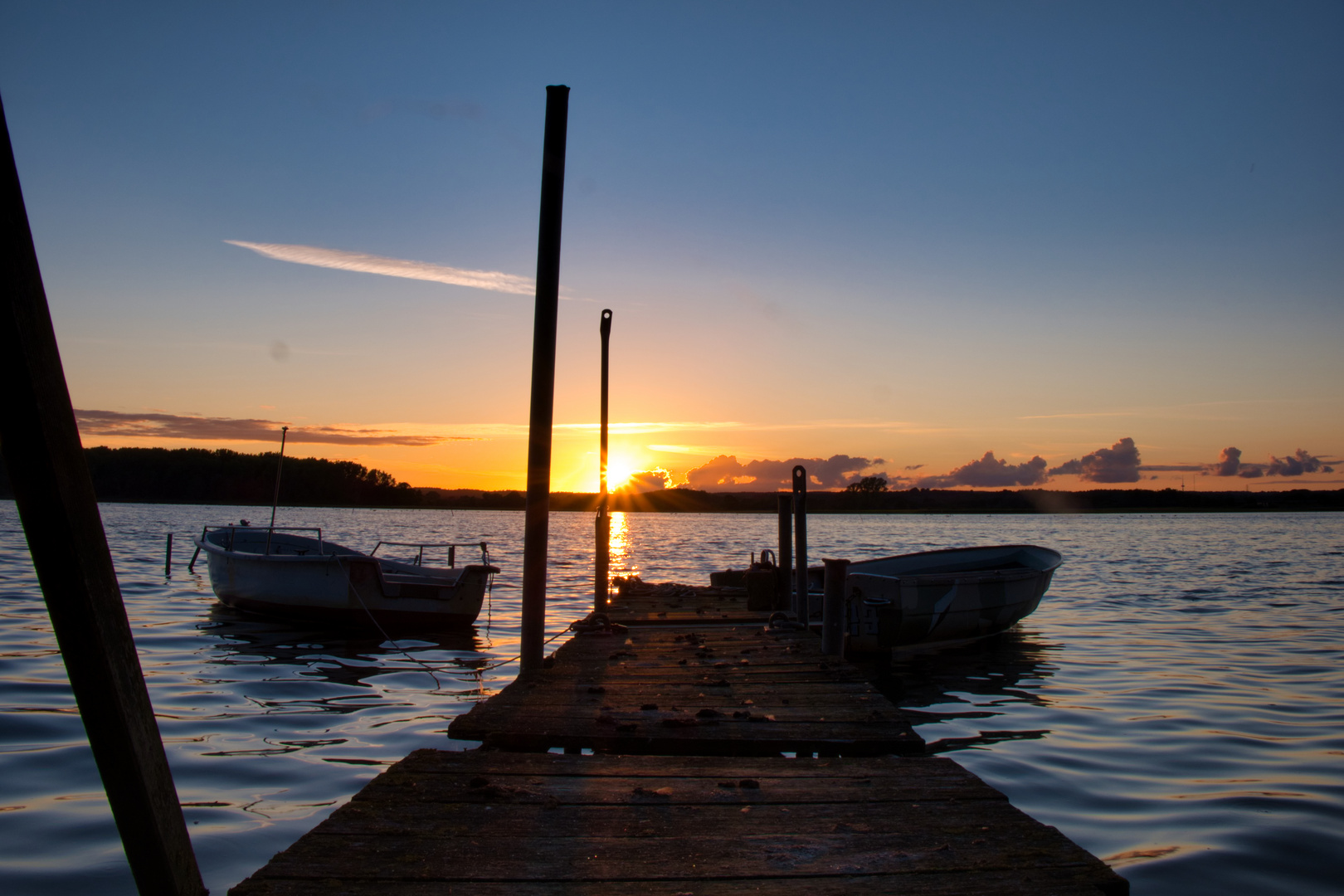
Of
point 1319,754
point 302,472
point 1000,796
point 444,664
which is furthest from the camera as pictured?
point 302,472

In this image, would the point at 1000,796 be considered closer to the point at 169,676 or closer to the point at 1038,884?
the point at 1038,884

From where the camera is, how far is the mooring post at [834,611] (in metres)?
9.33

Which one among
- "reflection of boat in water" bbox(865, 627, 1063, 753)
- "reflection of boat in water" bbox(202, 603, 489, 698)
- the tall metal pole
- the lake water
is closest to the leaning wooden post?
the lake water

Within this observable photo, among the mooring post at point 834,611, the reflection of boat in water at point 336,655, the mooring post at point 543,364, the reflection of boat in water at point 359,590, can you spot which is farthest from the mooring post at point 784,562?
the mooring post at point 543,364

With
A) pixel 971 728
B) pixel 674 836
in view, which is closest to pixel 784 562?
pixel 971 728

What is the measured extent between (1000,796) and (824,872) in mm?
1370

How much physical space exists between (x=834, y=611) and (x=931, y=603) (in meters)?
5.90

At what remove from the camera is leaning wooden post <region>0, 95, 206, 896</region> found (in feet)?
7.20

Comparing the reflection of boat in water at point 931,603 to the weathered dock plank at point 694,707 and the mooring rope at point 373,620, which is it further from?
the mooring rope at point 373,620

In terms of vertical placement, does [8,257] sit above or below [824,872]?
above

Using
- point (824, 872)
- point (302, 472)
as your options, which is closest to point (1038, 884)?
point (824, 872)

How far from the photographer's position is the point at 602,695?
693cm

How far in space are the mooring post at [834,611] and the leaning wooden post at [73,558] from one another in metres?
7.53

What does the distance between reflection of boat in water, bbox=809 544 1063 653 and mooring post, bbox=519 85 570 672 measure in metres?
6.30
